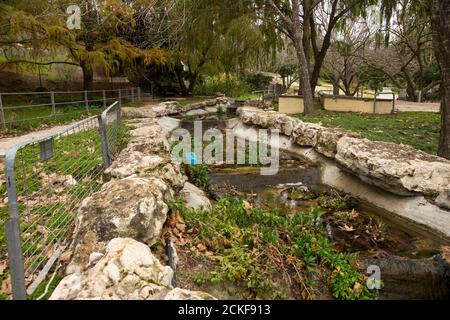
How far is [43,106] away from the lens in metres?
12.0

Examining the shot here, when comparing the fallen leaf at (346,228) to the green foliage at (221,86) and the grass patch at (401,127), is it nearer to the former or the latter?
the grass patch at (401,127)

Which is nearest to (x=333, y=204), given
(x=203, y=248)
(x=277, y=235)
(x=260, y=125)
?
(x=277, y=235)

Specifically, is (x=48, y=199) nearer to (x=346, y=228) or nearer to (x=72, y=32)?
(x=346, y=228)

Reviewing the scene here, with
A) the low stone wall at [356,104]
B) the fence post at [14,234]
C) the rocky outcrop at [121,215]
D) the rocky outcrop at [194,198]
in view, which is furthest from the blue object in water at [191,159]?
the low stone wall at [356,104]

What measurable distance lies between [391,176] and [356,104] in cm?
833

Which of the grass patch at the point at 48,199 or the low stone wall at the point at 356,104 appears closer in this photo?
the grass patch at the point at 48,199

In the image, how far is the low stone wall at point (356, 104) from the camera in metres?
12.4

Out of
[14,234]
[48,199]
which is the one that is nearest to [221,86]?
[48,199]

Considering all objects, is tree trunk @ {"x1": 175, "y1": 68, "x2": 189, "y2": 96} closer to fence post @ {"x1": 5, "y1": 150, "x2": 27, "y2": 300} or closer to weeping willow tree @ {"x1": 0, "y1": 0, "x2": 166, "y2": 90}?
weeping willow tree @ {"x1": 0, "y1": 0, "x2": 166, "y2": 90}

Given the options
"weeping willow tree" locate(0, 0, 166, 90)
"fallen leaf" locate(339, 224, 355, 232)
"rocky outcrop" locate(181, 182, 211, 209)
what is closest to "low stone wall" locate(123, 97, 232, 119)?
"weeping willow tree" locate(0, 0, 166, 90)

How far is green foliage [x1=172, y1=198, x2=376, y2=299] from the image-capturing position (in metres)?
2.83

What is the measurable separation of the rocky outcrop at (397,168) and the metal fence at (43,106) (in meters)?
7.85

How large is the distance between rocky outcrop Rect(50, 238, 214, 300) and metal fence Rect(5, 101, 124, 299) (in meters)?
0.39
